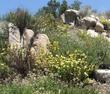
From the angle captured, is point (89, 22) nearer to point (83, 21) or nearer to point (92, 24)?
point (92, 24)

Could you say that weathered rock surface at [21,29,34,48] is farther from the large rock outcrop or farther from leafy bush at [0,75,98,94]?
the large rock outcrop

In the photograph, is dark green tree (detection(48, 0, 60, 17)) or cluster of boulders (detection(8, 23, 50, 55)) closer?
cluster of boulders (detection(8, 23, 50, 55))

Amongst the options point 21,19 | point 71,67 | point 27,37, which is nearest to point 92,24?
point 21,19

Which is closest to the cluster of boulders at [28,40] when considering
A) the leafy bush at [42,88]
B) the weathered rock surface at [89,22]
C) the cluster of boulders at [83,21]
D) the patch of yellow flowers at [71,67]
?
the patch of yellow flowers at [71,67]

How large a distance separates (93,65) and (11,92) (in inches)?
141

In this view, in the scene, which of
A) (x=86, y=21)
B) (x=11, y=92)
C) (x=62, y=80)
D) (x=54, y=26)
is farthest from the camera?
(x=86, y=21)

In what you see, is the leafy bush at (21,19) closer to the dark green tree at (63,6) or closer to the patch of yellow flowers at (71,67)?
the patch of yellow flowers at (71,67)

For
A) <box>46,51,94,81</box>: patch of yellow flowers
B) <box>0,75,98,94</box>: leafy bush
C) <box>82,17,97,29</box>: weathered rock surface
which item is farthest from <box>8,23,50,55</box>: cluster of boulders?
<box>82,17,97,29</box>: weathered rock surface

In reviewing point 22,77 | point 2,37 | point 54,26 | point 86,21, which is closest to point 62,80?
point 22,77

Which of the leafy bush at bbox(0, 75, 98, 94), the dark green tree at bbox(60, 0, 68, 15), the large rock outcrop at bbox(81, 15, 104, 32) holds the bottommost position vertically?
the leafy bush at bbox(0, 75, 98, 94)

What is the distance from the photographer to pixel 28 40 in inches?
573

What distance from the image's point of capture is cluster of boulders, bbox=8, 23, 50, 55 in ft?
45.4

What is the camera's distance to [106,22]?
870 inches

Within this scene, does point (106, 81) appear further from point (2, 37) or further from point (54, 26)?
point (54, 26)
